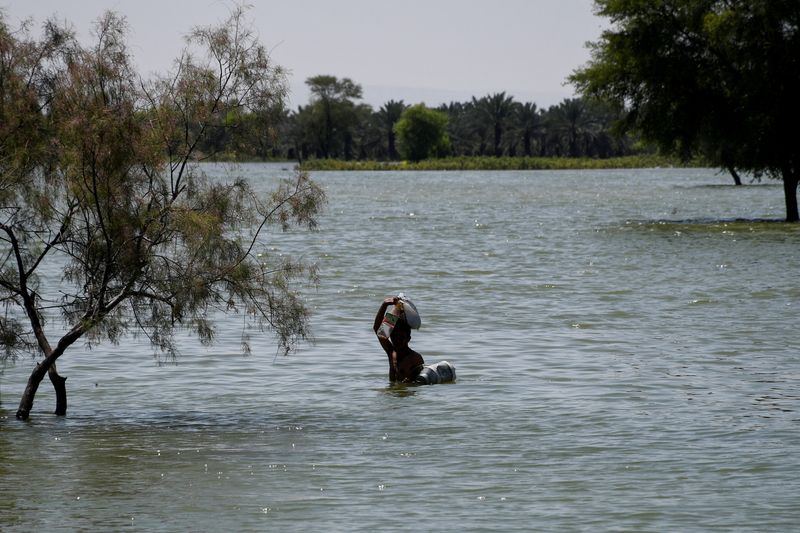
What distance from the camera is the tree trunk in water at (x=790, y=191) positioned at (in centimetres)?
4772

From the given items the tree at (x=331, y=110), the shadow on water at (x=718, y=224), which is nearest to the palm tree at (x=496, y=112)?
the tree at (x=331, y=110)

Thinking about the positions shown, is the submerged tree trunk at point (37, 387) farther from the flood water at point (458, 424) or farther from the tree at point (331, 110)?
the tree at point (331, 110)

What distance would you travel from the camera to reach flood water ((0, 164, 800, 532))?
1155cm

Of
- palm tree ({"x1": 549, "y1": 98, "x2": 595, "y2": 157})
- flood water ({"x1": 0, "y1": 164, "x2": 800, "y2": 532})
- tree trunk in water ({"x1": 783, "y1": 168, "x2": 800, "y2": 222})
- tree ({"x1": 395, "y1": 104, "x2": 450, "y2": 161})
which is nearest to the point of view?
flood water ({"x1": 0, "y1": 164, "x2": 800, "y2": 532})

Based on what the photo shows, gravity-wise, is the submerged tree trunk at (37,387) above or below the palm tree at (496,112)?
below

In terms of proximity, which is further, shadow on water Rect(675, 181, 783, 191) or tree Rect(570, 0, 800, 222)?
shadow on water Rect(675, 181, 783, 191)

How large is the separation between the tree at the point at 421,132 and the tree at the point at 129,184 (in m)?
160

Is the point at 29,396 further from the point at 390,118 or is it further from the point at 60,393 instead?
the point at 390,118

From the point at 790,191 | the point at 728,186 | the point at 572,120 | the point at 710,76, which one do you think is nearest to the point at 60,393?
the point at 710,76

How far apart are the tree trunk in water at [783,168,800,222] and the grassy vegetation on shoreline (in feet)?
340

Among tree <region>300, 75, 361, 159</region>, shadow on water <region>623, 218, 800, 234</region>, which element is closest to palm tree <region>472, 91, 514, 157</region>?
tree <region>300, 75, 361, 159</region>

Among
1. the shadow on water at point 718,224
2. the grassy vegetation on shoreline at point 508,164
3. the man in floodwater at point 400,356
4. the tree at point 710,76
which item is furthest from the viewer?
the grassy vegetation on shoreline at point 508,164

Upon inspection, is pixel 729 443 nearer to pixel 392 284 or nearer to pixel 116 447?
pixel 116 447

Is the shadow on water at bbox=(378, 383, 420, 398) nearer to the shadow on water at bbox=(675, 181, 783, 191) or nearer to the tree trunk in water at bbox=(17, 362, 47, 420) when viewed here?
the tree trunk in water at bbox=(17, 362, 47, 420)
